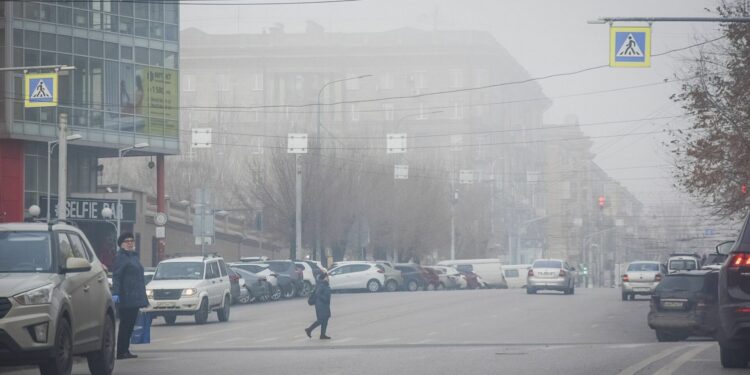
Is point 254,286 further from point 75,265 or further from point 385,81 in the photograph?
point 385,81

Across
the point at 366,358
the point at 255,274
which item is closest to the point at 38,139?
the point at 255,274

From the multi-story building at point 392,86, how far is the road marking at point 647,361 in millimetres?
100735

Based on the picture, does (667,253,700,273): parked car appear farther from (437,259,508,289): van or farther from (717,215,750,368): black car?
(437,259,508,289): van

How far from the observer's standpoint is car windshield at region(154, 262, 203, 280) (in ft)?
111

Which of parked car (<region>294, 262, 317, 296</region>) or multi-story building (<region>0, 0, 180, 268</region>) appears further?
multi-story building (<region>0, 0, 180, 268</region>)

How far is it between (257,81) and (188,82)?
24.5 feet

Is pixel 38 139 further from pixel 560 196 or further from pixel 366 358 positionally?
pixel 560 196

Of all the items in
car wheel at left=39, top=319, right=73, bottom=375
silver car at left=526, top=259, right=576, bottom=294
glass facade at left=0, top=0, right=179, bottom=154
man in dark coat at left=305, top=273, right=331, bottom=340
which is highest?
glass facade at left=0, top=0, right=179, bottom=154

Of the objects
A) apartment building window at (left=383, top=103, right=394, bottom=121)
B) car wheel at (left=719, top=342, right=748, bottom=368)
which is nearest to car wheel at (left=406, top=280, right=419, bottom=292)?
car wheel at (left=719, top=342, right=748, bottom=368)

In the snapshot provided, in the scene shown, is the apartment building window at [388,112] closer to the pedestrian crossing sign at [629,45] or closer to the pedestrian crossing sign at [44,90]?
the pedestrian crossing sign at [44,90]

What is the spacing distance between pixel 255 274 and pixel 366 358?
31.0 metres

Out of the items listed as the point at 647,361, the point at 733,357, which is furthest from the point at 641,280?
the point at 733,357

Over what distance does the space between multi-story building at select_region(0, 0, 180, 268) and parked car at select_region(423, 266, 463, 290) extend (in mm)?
18770

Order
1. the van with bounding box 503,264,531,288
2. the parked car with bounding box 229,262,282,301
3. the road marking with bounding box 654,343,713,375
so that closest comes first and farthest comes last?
the road marking with bounding box 654,343,713,375 → the parked car with bounding box 229,262,282,301 → the van with bounding box 503,264,531,288
